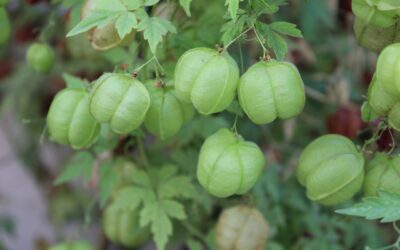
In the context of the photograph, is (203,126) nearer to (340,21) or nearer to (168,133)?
(168,133)

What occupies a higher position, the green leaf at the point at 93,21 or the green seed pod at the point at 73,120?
the green leaf at the point at 93,21

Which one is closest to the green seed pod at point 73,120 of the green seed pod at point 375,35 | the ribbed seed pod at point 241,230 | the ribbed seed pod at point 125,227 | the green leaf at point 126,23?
the green leaf at point 126,23

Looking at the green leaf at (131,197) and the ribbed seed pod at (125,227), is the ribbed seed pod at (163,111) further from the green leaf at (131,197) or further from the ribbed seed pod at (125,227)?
the ribbed seed pod at (125,227)

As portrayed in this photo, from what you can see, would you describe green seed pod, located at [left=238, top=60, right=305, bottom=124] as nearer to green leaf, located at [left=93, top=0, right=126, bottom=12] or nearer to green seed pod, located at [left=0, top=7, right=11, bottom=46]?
green leaf, located at [left=93, top=0, right=126, bottom=12]

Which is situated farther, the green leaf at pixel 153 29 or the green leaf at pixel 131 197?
the green leaf at pixel 131 197

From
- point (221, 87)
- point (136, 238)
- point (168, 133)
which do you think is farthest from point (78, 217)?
point (221, 87)

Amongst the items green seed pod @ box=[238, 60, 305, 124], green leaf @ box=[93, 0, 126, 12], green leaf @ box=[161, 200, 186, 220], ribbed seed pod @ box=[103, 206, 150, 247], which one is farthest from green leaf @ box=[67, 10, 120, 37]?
ribbed seed pod @ box=[103, 206, 150, 247]

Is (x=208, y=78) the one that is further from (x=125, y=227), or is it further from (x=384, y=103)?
(x=125, y=227)
